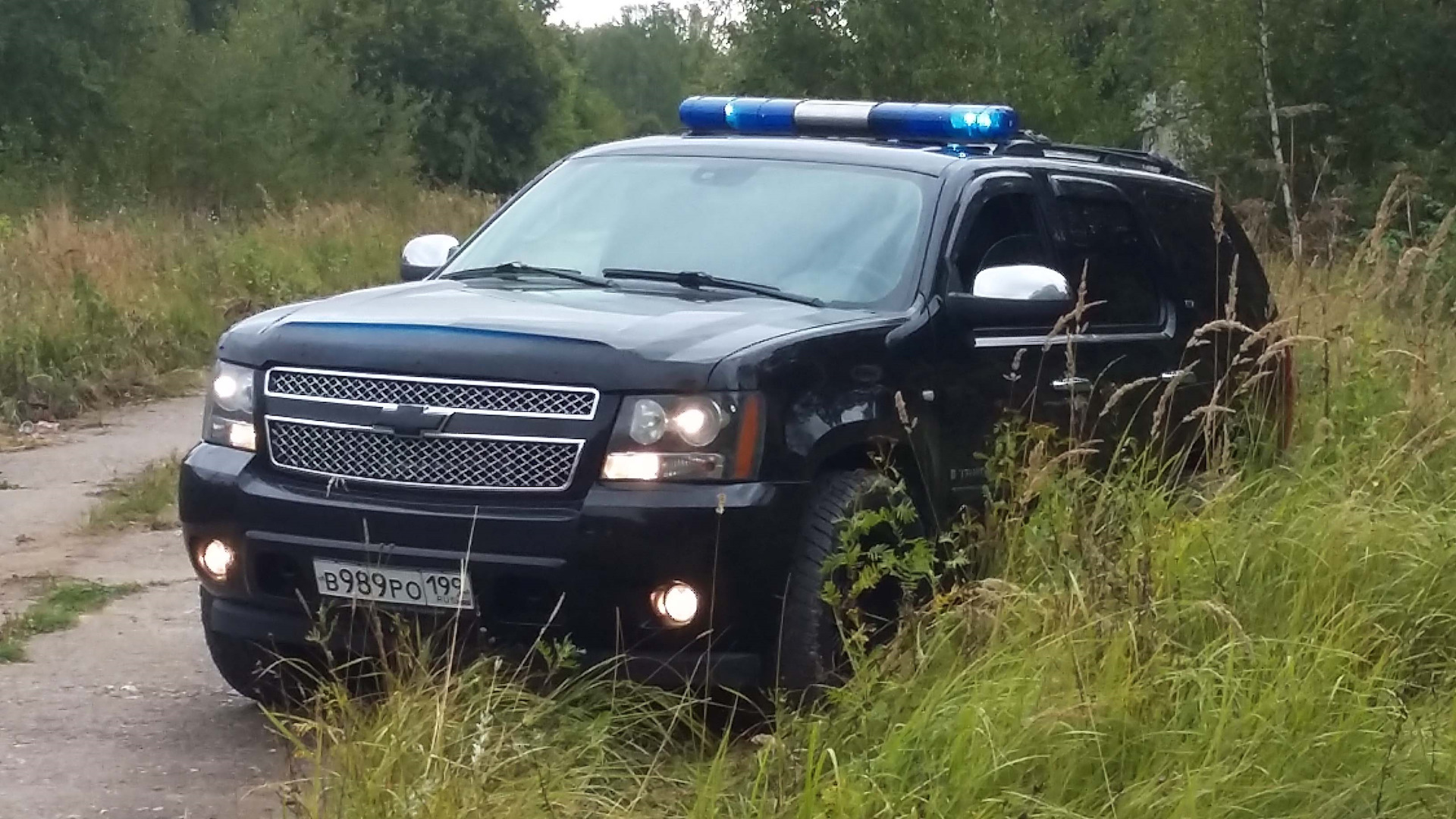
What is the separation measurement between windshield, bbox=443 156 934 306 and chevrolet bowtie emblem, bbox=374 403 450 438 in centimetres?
114

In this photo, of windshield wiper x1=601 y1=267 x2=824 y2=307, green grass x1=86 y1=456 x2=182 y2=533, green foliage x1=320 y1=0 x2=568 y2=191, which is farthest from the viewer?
Answer: green foliage x1=320 y1=0 x2=568 y2=191

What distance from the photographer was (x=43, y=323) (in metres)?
11.7

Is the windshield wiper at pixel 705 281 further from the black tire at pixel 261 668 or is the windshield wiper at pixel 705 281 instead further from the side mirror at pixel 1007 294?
the black tire at pixel 261 668

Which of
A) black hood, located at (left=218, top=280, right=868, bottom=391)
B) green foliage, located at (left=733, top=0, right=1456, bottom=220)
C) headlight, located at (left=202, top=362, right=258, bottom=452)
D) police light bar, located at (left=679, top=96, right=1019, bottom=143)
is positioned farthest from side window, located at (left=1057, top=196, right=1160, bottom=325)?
green foliage, located at (left=733, top=0, right=1456, bottom=220)

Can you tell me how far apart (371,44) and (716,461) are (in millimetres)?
44535

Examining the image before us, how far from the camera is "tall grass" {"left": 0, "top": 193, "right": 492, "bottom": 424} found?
11359 mm

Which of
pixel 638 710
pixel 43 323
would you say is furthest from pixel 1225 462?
pixel 43 323

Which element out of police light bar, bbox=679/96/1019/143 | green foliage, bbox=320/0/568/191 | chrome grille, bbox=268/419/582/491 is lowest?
green foliage, bbox=320/0/568/191

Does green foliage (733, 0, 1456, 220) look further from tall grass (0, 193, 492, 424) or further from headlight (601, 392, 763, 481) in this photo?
headlight (601, 392, 763, 481)

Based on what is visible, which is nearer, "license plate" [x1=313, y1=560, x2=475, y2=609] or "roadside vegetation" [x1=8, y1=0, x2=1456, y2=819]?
"roadside vegetation" [x1=8, y1=0, x2=1456, y2=819]

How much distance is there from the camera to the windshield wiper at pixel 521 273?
5.46 meters

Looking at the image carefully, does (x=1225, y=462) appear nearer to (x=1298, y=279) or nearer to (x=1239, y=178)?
(x=1298, y=279)

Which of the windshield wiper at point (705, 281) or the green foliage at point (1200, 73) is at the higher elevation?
the windshield wiper at point (705, 281)

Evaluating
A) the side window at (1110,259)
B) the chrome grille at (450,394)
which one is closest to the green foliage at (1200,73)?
the side window at (1110,259)
